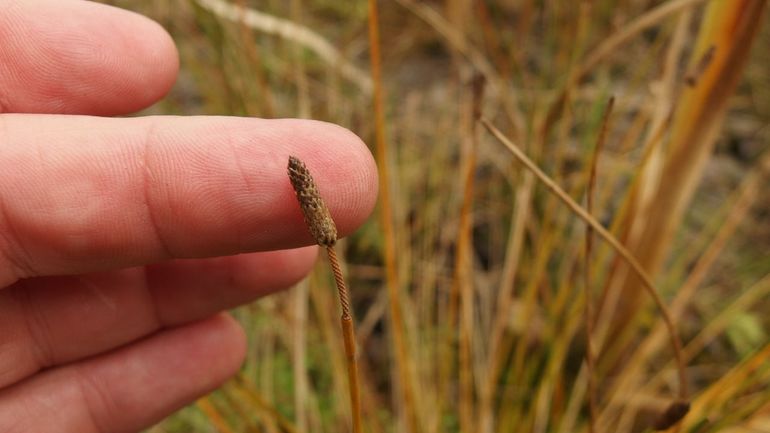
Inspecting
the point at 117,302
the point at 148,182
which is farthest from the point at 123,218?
the point at 117,302

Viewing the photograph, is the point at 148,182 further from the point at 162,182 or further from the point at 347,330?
the point at 347,330

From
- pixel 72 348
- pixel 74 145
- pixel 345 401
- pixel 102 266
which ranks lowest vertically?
pixel 345 401

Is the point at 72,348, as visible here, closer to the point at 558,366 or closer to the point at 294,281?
the point at 294,281

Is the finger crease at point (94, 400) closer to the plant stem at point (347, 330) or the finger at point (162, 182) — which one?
the finger at point (162, 182)

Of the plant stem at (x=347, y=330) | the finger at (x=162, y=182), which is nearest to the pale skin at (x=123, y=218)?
the finger at (x=162, y=182)

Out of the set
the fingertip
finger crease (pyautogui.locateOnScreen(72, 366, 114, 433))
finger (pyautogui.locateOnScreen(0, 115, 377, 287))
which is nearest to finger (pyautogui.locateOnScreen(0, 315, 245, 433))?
finger crease (pyautogui.locateOnScreen(72, 366, 114, 433))

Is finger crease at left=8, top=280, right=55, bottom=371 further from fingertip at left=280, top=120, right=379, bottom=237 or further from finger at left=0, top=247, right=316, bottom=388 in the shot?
fingertip at left=280, top=120, right=379, bottom=237

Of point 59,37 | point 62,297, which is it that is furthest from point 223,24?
point 62,297

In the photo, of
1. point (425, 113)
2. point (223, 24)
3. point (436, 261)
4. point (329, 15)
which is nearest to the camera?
point (223, 24)
